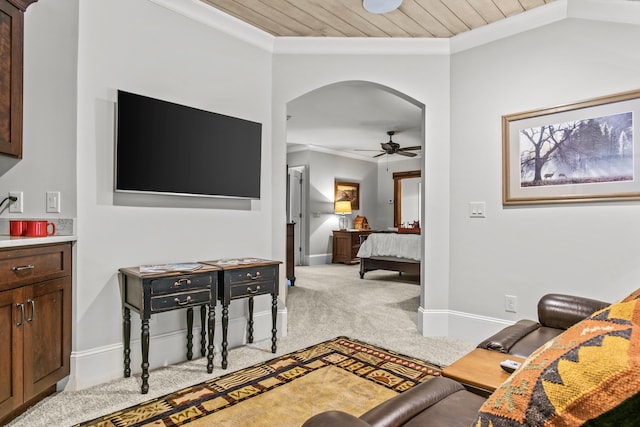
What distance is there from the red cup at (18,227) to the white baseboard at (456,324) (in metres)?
2.98

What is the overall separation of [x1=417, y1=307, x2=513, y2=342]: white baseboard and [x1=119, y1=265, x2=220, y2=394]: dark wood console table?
1.87 m

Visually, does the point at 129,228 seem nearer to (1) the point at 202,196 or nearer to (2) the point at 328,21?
(1) the point at 202,196

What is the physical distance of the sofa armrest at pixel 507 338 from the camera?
67.5 inches

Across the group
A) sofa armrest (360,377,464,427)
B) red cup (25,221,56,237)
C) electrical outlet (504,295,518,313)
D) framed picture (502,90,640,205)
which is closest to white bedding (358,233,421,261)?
electrical outlet (504,295,518,313)

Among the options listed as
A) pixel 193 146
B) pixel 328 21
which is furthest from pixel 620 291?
pixel 193 146

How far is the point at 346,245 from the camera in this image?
27.8 ft

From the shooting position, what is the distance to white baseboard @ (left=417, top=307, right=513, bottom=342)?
10.4ft

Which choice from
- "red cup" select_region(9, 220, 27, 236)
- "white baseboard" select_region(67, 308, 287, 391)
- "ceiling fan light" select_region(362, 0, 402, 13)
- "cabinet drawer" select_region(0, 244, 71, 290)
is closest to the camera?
"cabinet drawer" select_region(0, 244, 71, 290)

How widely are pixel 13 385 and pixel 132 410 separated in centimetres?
56

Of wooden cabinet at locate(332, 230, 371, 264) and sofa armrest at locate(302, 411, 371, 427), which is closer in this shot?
sofa armrest at locate(302, 411, 371, 427)

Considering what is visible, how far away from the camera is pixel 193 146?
276cm

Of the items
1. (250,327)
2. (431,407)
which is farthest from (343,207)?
(431,407)

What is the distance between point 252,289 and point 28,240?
1343 mm

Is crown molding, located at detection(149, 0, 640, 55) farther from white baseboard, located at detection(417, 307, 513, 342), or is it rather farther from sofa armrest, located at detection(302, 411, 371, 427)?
sofa armrest, located at detection(302, 411, 371, 427)
